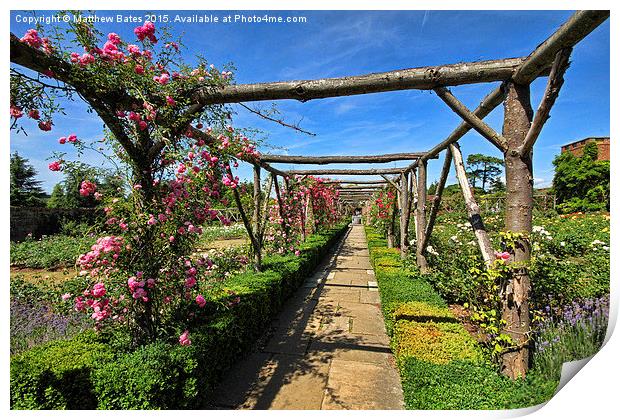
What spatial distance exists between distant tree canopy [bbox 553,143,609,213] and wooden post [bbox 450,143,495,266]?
17.6 metres

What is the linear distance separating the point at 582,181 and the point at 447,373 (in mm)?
23722

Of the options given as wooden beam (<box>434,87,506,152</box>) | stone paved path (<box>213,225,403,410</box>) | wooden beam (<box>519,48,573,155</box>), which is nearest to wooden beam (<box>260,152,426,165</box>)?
stone paved path (<box>213,225,403,410</box>)

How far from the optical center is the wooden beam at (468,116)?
2.40m

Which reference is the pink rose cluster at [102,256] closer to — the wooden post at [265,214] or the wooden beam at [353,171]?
the wooden post at [265,214]

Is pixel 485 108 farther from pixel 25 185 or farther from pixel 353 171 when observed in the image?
pixel 25 185

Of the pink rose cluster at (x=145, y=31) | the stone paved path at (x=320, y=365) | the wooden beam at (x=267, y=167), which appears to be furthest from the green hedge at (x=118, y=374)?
the wooden beam at (x=267, y=167)

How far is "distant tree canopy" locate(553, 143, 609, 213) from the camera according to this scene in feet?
54.3

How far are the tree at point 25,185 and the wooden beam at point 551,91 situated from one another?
31.2 meters

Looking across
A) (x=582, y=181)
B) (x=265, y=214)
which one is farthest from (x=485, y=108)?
(x=582, y=181)

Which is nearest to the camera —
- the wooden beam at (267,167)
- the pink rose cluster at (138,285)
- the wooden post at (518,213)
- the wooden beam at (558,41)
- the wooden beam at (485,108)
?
the wooden beam at (558,41)

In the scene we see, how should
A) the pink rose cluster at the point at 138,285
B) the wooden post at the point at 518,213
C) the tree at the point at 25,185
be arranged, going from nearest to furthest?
1. the wooden post at the point at 518,213
2. the pink rose cluster at the point at 138,285
3. the tree at the point at 25,185

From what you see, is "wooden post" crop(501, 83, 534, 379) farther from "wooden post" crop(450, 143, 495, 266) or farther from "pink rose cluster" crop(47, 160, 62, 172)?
"pink rose cluster" crop(47, 160, 62, 172)

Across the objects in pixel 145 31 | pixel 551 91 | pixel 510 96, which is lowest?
pixel 551 91

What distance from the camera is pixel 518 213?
2297 mm
